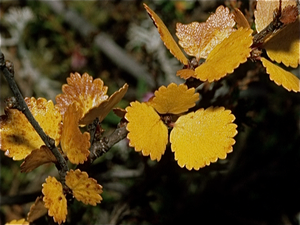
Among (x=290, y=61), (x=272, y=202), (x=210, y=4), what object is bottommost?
(x=272, y=202)

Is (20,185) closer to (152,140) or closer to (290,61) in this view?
(152,140)

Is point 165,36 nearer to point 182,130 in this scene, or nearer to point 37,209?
point 182,130

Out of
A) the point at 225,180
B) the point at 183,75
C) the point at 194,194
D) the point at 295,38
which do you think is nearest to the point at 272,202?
the point at 225,180

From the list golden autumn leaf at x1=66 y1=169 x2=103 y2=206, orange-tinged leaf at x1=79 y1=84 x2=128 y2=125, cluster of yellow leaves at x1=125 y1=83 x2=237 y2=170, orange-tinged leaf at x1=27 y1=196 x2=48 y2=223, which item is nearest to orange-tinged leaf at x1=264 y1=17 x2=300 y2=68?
cluster of yellow leaves at x1=125 y1=83 x2=237 y2=170

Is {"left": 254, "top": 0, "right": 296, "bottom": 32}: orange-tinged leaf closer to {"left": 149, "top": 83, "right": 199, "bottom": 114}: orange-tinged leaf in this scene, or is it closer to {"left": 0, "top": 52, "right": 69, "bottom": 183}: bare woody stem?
{"left": 149, "top": 83, "right": 199, "bottom": 114}: orange-tinged leaf

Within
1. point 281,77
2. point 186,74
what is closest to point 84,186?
point 186,74

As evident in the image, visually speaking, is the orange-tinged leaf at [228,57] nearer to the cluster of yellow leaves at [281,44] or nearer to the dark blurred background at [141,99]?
the cluster of yellow leaves at [281,44]
